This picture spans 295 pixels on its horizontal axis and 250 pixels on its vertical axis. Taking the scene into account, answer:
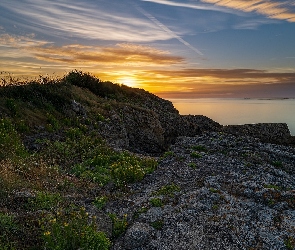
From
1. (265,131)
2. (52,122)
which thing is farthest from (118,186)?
(265,131)

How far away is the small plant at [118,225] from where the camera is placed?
11.4 m

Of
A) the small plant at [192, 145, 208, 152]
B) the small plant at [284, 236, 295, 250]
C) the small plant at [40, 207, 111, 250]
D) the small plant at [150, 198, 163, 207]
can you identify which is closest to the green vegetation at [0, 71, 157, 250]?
the small plant at [40, 207, 111, 250]

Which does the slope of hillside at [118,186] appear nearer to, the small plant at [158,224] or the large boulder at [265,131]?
the small plant at [158,224]

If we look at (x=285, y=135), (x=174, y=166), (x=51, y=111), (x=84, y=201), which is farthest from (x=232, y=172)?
(x=285, y=135)

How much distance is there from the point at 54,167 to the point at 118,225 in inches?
282

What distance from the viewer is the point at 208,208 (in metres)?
13.1

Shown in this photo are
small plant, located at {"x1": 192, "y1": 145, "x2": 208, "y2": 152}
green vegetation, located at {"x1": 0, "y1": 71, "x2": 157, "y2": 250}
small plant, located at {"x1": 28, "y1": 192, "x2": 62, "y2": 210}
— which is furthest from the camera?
small plant, located at {"x1": 192, "y1": 145, "x2": 208, "y2": 152}

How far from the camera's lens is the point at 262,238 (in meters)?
11.2

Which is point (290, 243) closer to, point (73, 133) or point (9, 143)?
point (9, 143)

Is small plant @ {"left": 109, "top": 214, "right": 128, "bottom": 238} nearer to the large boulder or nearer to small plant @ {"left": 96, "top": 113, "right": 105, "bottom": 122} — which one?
small plant @ {"left": 96, "top": 113, "right": 105, "bottom": 122}

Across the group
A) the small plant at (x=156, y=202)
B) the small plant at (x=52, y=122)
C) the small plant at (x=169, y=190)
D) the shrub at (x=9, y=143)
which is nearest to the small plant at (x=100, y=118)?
the small plant at (x=52, y=122)

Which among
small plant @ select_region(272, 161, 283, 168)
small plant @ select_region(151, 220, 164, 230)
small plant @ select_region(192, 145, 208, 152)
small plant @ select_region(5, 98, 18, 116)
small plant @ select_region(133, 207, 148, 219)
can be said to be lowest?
small plant @ select_region(151, 220, 164, 230)

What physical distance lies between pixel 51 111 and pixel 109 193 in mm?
14413

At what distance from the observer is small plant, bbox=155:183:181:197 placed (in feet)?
48.8
